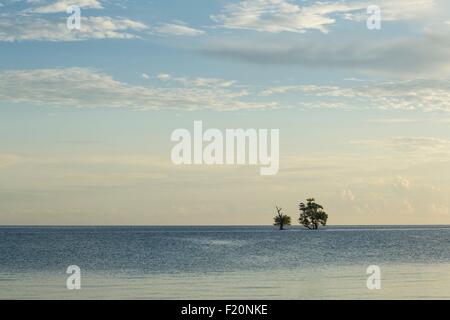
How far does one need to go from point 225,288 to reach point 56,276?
58.4ft

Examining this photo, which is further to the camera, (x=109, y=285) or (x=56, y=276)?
(x=56, y=276)
